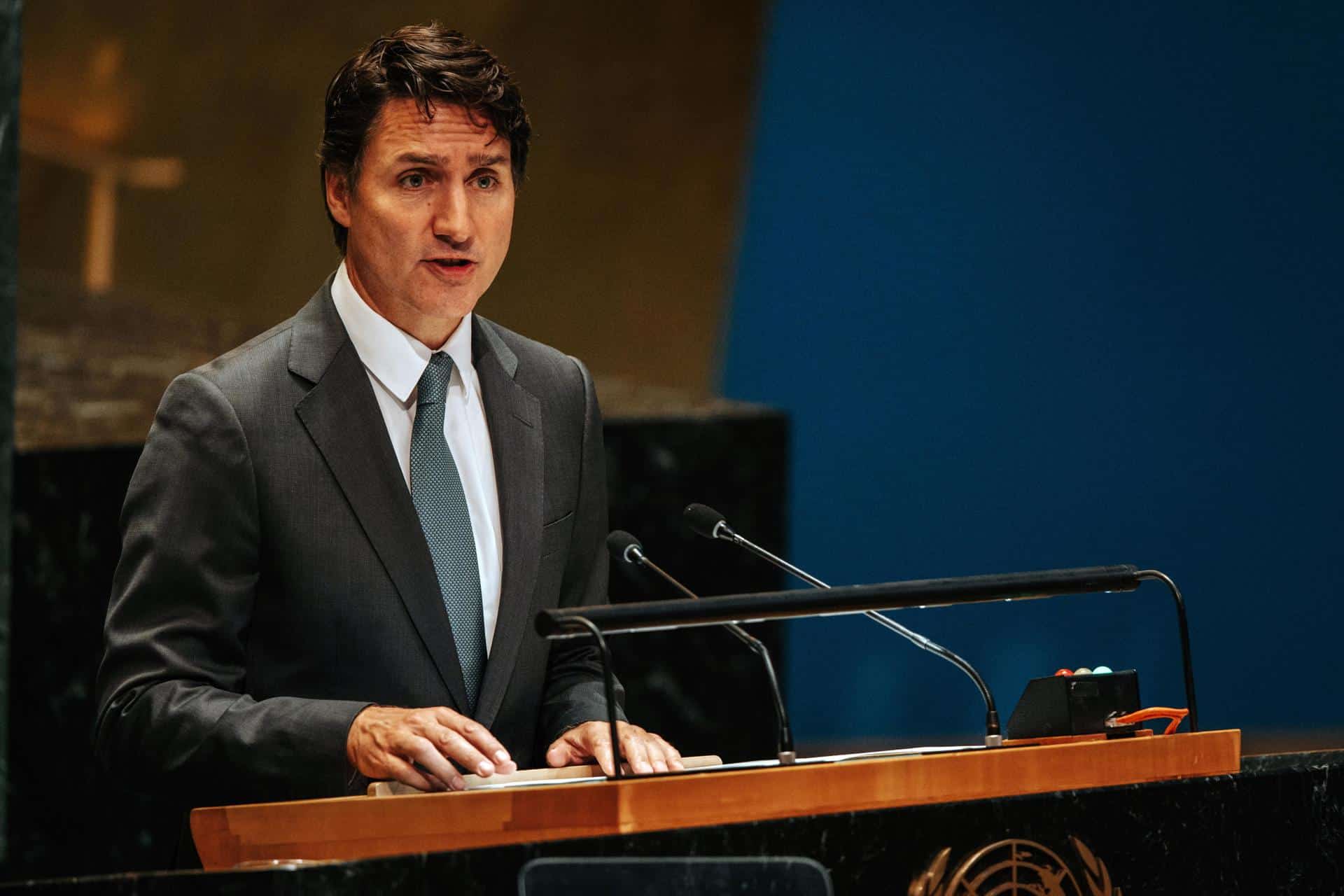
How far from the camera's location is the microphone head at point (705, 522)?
2.08m

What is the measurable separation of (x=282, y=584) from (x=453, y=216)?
→ 51 cm

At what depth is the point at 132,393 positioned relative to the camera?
457 cm

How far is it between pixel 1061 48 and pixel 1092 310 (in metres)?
0.71

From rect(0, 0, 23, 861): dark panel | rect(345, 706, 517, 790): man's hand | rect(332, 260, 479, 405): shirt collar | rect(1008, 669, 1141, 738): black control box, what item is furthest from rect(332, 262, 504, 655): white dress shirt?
rect(1008, 669, 1141, 738): black control box

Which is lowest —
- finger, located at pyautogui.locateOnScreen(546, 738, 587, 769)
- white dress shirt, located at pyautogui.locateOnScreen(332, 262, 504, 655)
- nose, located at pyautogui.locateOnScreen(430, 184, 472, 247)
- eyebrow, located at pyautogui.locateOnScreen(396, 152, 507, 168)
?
finger, located at pyautogui.locateOnScreen(546, 738, 587, 769)

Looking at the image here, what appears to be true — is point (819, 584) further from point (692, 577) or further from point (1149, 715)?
point (692, 577)

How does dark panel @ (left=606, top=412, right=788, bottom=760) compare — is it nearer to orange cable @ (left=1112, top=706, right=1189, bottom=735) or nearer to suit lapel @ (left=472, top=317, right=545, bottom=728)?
suit lapel @ (left=472, top=317, right=545, bottom=728)

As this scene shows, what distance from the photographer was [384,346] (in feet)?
7.33

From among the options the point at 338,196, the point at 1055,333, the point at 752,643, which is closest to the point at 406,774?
the point at 752,643

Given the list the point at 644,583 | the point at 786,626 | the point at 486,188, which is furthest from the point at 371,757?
the point at 786,626

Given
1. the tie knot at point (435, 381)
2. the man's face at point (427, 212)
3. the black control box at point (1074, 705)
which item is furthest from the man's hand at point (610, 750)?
the man's face at point (427, 212)

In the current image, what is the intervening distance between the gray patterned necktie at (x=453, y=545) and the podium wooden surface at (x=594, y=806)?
1.81 feet

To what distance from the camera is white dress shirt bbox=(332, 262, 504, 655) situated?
7.25ft

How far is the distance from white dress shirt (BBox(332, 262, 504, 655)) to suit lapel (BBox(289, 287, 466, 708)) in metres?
0.04
